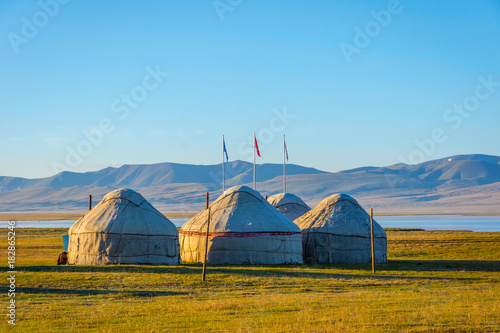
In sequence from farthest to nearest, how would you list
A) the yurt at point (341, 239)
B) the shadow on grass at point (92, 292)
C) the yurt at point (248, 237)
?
the yurt at point (341, 239) → the yurt at point (248, 237) → the shadow on grass at point (92, 292)

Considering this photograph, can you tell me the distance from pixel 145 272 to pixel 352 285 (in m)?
6.54

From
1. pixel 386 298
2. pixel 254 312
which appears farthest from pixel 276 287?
pixel 254 312

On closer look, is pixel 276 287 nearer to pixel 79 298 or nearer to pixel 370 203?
pixel 79 298

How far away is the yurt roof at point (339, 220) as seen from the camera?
25.5m

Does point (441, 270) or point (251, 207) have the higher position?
point (251, 207)

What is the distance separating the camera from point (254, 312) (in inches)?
489

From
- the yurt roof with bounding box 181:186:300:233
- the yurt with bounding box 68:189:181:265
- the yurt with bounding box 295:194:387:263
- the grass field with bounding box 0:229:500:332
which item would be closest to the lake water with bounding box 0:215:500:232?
the yurt with bounding box 295:194:387:263

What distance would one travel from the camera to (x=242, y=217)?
79.6 feet

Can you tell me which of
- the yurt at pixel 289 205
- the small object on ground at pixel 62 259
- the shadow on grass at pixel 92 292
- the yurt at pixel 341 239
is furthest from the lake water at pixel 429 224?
the shadow on grass at pixel 92 292

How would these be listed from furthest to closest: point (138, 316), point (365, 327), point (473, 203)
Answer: point (473, 203) → point (138, 316) → point (365, 327)

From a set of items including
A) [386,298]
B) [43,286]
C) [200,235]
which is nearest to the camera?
[386,298]

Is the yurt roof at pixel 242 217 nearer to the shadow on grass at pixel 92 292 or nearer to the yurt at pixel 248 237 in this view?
the yurt at pixel 248 237

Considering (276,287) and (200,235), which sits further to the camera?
(200,235)

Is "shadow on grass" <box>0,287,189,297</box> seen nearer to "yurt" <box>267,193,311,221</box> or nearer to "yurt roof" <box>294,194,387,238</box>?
"yurt roof" <box>294,194,387,238</box>
